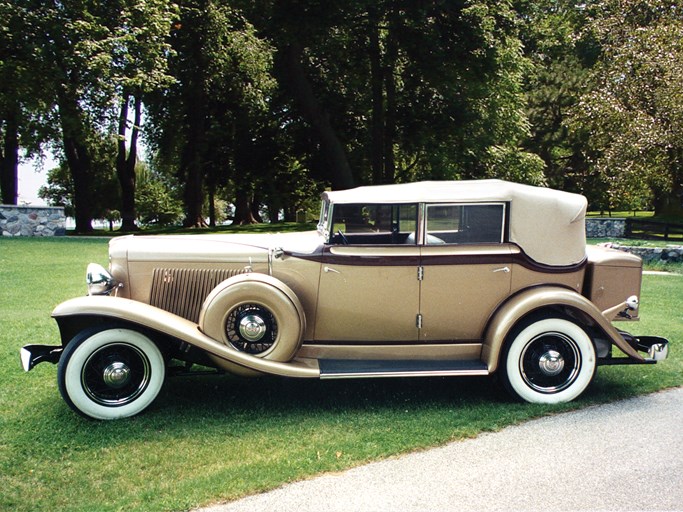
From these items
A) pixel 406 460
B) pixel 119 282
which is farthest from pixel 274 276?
pixel 406 460

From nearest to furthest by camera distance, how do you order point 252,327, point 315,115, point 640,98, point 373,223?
point 252,327, point 373,223, point 640,98, point 315,115

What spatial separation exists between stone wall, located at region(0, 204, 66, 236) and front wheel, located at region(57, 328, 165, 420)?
18.4 m

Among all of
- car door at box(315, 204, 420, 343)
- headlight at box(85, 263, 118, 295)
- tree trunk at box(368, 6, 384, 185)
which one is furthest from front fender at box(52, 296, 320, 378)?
tree trunk at box(368, 6, 384, 185)

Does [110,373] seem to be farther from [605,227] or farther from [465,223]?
[605,227]

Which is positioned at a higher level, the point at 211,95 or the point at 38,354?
the point at 211,95

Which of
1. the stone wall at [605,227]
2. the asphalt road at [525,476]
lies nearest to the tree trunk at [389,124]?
the stone wall at [605,227]

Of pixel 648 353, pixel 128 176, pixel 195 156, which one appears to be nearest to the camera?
pixel 648 353

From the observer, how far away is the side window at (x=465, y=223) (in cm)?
511

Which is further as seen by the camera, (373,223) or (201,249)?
(373,223)

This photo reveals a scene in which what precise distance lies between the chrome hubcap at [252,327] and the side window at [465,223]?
1.52 m

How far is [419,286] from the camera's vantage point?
5.09 meters

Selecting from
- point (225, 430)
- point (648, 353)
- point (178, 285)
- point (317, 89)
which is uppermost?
point (317, 89)

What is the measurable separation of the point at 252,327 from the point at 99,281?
1315mm

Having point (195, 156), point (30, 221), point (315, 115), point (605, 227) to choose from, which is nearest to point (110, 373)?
point (30, 221)
